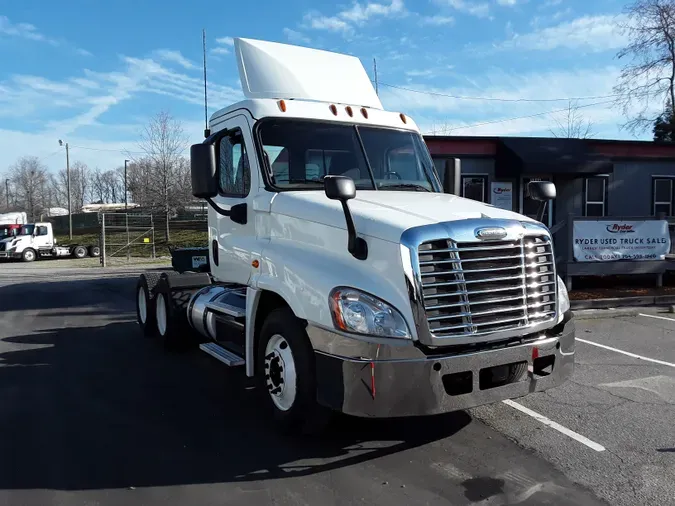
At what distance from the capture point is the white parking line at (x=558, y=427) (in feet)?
14.2

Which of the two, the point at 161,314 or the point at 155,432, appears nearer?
the point at 155,432

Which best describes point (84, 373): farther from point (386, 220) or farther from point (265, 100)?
point (386, 220)

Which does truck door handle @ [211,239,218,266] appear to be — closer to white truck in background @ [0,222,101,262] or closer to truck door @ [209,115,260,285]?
truck door @ [209,115,260,285]

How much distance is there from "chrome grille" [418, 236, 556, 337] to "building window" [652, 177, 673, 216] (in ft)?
55.5

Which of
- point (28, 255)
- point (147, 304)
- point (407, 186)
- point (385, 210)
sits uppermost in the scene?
point (407, 186)

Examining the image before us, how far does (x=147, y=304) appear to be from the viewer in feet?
27.5

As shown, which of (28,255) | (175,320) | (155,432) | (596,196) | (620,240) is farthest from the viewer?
(28,255)

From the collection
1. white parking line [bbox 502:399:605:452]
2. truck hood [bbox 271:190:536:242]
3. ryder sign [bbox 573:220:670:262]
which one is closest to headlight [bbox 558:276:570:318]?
truck hood [bbox 271:190:536:242]

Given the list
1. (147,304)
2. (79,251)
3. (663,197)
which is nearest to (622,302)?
(147,304)

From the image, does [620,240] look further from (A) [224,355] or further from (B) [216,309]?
(A) [224,355]

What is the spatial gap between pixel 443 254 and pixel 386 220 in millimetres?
479

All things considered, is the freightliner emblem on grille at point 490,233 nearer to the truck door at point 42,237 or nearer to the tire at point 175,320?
the tire at point 175,320

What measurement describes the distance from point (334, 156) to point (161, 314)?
3914mm

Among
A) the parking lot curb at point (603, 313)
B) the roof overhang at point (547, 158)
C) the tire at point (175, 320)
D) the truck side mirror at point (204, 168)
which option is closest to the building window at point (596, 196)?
the roof overhang at point (547, 158)
